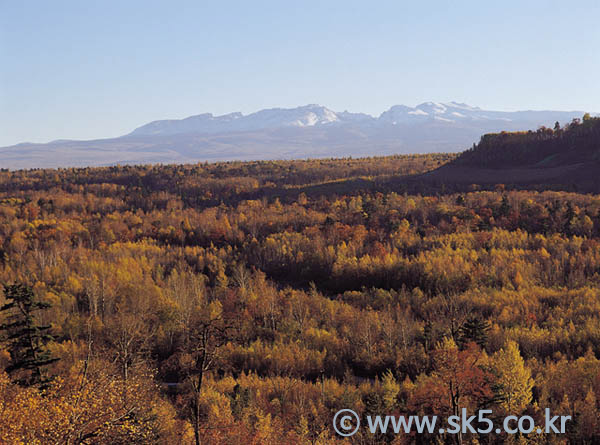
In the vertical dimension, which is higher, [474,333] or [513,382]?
[474,333]

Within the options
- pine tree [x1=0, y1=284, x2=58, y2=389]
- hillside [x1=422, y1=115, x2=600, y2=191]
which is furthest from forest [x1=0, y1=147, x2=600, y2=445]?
hillside [x1=422, y1=115, x2=600, y2=191]

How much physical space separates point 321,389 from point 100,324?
4085 centimetres

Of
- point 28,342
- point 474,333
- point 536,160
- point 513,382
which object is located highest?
point 536,160

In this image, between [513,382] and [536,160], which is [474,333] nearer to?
[513,382]

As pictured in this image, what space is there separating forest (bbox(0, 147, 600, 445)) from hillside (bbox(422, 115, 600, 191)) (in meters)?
19.1

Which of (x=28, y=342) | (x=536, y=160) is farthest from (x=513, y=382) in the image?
(x=536, y=160)

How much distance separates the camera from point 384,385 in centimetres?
5000

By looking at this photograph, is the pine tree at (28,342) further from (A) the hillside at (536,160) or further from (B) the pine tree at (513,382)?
(A) the hillside at (536,160)

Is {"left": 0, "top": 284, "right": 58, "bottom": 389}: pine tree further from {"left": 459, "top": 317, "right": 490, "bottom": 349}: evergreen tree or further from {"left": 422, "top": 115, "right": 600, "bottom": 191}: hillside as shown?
{"left": 422, "top": 115, "right": 600, "bottom": 191}: hillside

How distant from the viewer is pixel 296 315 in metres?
75.7

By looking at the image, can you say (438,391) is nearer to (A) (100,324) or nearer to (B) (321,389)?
(B) (321,389)

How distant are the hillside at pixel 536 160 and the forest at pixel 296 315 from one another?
751 inches

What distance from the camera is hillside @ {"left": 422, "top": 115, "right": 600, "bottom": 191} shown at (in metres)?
150

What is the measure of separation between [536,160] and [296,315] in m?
135
